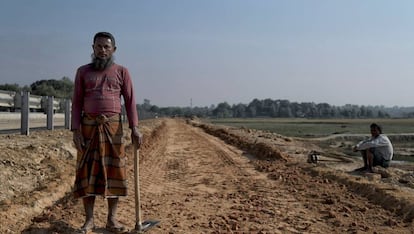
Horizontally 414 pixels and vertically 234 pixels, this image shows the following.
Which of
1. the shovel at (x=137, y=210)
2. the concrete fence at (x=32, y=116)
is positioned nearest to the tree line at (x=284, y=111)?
the concrete fence at (x=32, y=116)

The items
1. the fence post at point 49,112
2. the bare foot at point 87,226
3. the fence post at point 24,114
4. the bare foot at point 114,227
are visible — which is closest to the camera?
the bare foot at point 87,226


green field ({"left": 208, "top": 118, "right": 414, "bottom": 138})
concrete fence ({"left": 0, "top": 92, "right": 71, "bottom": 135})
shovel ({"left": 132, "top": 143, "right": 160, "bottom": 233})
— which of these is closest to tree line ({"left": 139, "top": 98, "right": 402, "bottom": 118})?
green field ({"left": 208, "top": 118, "right": 414, "bottom": 138})

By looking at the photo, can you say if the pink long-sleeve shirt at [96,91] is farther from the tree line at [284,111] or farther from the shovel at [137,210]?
the tree line at [284,111]

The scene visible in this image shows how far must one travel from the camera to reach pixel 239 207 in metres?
6.57

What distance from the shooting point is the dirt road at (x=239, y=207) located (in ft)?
18.0

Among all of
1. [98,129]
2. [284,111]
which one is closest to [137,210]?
[98,129]

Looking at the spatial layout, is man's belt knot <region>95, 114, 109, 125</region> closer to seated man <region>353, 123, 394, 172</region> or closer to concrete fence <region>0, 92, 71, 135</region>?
concrete fence <region>0, 92, 71, 135</region>

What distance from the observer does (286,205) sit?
6848 mm

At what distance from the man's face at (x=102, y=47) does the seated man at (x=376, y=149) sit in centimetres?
836

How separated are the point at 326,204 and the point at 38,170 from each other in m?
5.13

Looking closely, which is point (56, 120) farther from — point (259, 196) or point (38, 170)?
point (259, 196)

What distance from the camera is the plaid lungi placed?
468 cm

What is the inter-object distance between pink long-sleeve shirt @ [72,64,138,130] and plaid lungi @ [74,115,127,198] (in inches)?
3.6

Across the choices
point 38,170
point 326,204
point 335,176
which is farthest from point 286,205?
point 38,170
